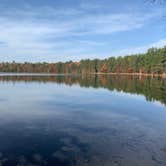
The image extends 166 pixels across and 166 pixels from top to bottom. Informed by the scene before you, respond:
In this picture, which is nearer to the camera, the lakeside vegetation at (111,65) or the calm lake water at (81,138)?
the calm lake water at (81,138)

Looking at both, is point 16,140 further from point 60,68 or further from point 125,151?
point 60,68

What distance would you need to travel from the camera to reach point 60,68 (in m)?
190

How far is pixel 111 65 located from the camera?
143625 mm

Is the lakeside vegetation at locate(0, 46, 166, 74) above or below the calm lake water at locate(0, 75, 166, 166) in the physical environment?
above

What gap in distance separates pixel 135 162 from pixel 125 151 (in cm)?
109

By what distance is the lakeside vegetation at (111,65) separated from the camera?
3829 inches

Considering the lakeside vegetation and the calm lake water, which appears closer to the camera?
the calm lake water

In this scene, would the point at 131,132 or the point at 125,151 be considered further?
the point at 131,132

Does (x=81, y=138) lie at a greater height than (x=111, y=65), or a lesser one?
lesser

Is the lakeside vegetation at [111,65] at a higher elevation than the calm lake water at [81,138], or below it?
higher

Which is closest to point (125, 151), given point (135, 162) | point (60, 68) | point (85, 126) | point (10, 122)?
point (135, 162)

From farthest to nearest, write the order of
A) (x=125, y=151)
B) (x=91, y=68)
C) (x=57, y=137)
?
(x=91, y=68) → (x=57, y=137) → (x=125, y=151)

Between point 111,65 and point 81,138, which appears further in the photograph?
point 111,65

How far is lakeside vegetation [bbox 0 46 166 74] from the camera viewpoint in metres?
97.3
